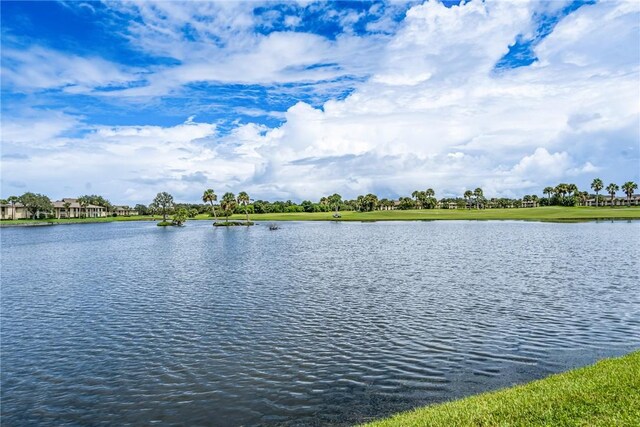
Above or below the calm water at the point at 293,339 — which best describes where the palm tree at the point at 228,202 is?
above

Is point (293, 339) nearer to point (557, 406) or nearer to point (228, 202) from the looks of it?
point (557, 406)

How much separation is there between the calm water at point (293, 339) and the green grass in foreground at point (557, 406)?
278cm

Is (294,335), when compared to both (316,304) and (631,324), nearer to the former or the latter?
(316,304)

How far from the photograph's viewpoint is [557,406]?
11.0m

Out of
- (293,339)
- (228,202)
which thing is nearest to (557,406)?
(293,339)

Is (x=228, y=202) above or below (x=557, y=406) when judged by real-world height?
above

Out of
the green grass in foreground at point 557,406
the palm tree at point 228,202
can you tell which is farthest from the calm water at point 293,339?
the palm tree at point 228,202

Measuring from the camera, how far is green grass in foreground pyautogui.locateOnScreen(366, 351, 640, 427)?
10.2 m

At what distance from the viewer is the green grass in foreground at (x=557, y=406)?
33.4 feet

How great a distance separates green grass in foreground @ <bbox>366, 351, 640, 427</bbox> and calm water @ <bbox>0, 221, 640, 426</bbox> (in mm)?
2780

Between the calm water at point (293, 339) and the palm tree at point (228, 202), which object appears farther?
the palm tree at point (228, 202)

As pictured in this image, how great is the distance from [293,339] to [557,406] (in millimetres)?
14187

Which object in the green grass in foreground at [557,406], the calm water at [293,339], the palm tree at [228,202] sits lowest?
the calm water at [293,339]

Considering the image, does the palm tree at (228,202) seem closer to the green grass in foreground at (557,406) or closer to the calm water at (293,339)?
the calm water at (293,339)
